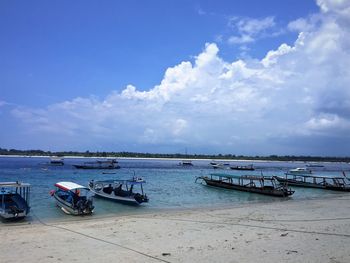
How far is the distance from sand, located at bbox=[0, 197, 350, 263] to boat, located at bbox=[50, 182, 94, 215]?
5.47 m

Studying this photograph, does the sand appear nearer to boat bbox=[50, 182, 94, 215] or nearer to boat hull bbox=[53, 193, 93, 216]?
boat hull bbox=[53, 193, 93, 216]

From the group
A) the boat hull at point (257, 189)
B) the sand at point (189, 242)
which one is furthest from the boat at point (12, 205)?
the boat hull at point (257, 189)

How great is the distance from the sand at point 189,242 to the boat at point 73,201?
5470 millimetres

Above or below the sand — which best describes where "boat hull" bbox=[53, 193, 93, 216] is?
below

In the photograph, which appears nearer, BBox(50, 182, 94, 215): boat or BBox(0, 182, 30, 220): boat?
BBox(0, 182, 30, 220): boat

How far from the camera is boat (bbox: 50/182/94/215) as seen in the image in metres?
25.3

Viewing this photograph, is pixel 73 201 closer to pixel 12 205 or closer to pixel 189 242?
pixel 12 205

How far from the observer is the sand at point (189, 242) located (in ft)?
38.8

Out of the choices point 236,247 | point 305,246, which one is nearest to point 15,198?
point 236,247

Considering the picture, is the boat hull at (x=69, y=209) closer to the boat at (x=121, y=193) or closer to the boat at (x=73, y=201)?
the boat at (x=73, y=201)

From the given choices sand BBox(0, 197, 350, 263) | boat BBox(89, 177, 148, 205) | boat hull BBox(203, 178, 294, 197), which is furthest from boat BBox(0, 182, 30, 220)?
boat hull BBox(203, 178, 294, 197)

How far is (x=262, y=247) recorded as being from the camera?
13.0m

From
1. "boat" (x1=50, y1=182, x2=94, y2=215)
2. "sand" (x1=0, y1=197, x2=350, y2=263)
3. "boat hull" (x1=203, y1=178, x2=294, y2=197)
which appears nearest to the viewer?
"sand" (x1=0, y1=197, x2=350, y2=263)

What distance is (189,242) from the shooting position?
14195 mm
